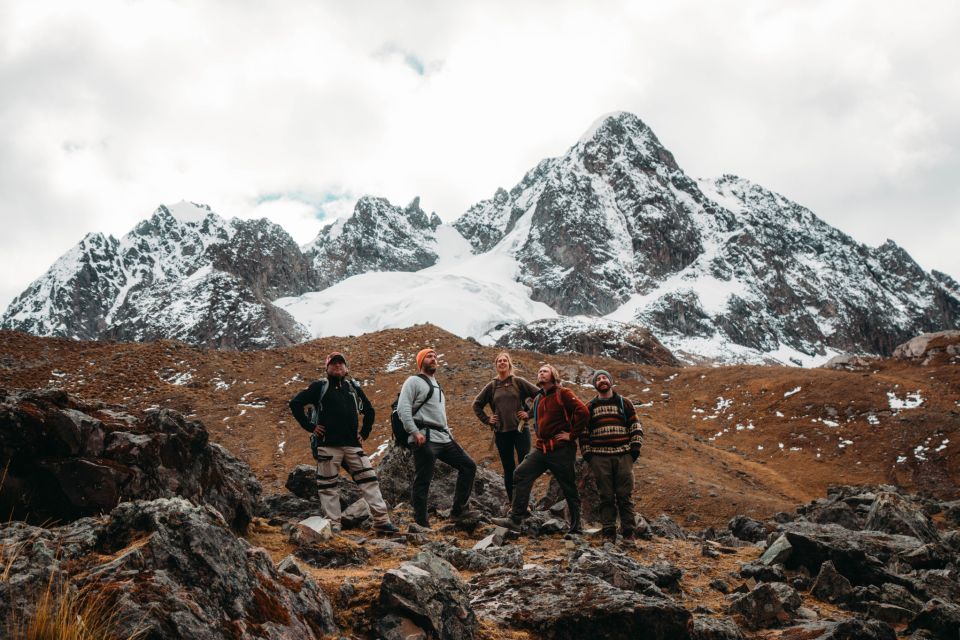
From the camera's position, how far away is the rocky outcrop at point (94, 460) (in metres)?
5.88

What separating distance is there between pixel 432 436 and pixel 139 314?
21568cm

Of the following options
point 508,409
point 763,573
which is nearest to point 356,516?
point 508,409

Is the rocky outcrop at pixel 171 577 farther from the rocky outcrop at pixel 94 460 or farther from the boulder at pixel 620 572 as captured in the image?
the boulder at pixel 620 572

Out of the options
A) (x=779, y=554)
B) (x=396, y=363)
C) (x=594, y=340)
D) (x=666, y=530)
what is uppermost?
(x=594, y=340)

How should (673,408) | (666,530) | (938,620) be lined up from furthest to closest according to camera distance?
(673,408) < (666,530) < (938,620)

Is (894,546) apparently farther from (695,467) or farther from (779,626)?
(695,467)

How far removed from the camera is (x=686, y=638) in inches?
210

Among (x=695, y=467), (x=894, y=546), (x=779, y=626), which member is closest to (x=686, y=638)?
(x=779, y=626)

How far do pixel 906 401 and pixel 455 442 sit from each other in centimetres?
3630

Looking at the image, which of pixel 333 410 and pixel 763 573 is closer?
pixel 763 573

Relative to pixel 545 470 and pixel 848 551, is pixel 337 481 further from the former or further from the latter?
pixel 848 551

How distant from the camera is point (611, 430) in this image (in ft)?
32.6

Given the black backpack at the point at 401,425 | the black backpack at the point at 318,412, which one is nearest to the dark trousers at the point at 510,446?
the black backpack at the point at 401,425

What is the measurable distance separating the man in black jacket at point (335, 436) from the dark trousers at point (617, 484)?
3580mm
